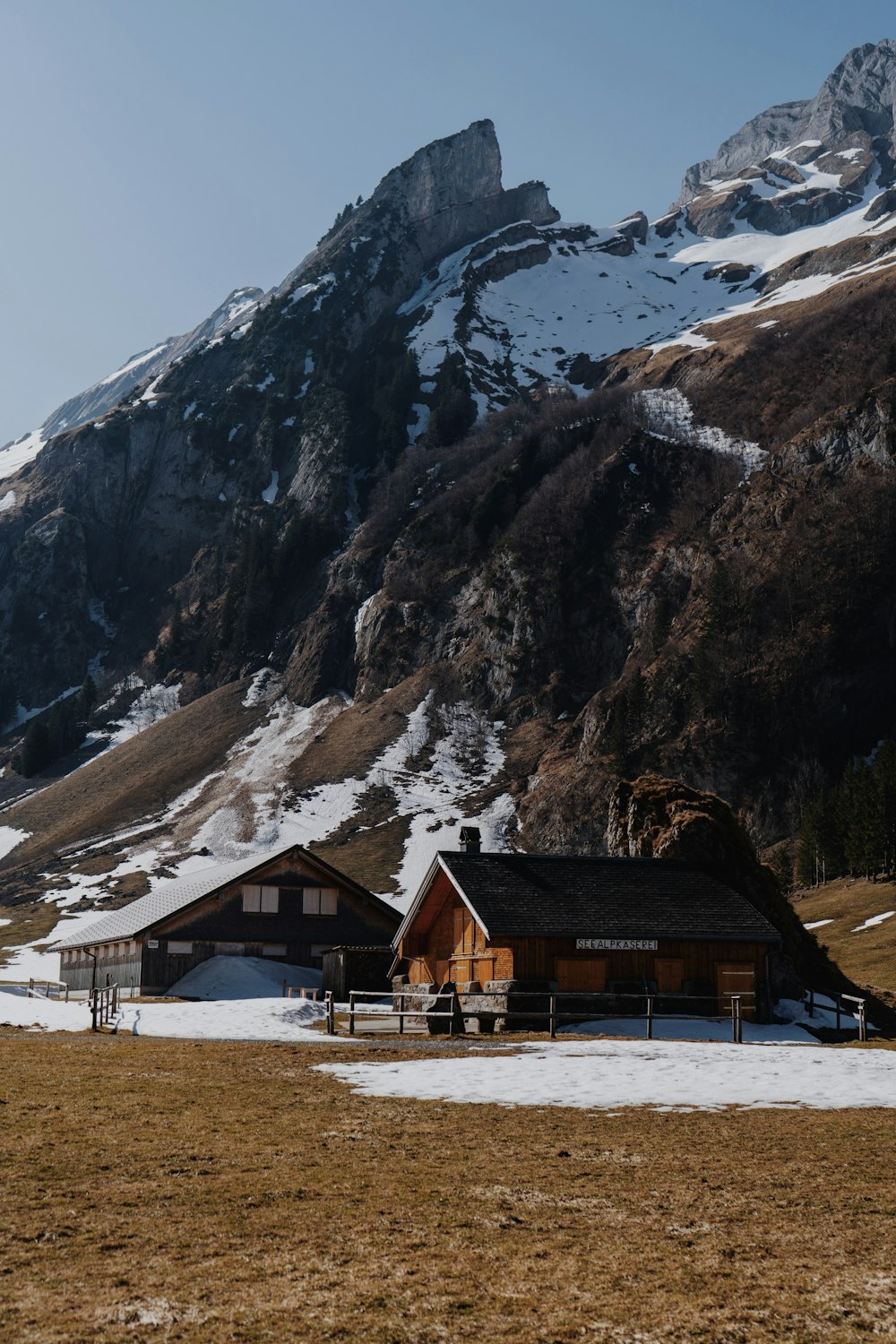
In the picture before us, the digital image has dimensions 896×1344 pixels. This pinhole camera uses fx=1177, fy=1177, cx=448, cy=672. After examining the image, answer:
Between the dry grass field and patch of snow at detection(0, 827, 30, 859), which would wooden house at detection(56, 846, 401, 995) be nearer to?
the dry grass field

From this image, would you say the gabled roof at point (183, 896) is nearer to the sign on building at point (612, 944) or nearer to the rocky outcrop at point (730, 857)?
the rocky outcrop at point (730, 857)

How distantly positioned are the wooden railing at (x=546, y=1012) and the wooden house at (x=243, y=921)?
16.9 meters

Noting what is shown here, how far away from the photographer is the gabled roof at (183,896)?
6009cm

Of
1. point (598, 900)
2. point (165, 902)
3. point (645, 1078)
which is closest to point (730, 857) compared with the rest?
point (598, 900)

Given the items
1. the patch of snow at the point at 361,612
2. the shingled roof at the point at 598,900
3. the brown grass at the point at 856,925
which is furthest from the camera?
the patch of snow at the point at 361,612

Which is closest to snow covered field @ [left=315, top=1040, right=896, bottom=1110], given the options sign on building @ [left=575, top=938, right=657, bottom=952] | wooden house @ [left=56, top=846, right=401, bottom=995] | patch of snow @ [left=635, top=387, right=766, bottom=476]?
sign on building @ [left=575, top=938, right=657, bottom=952]

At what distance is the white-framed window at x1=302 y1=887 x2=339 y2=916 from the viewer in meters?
62.8

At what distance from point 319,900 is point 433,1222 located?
2020 inches

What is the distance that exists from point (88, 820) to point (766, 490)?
102393 mm

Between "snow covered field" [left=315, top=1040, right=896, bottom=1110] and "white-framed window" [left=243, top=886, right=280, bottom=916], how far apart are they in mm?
33089

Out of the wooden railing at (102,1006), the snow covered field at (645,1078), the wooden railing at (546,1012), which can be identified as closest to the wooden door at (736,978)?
the wooden railing at (546,1012)

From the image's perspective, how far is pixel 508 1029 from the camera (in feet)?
131

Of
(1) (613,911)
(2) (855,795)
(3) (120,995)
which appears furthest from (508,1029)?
(2) (855,795)

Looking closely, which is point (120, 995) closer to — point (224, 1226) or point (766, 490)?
point (224, 1226)
